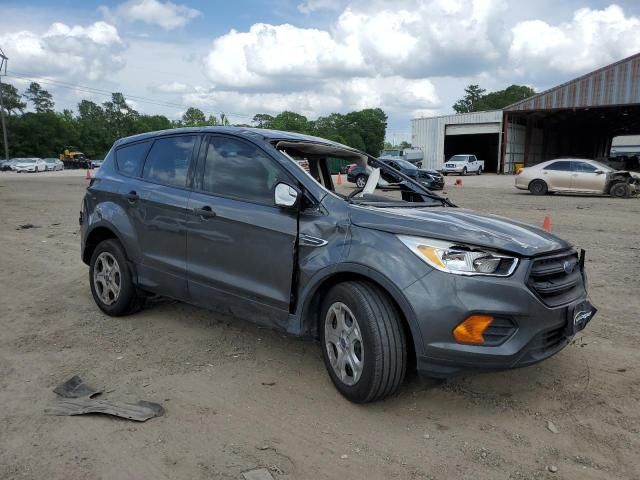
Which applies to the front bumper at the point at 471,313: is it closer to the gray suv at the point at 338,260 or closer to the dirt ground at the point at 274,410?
the gray suv at the point at 338,260

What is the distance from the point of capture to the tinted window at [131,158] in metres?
4.86

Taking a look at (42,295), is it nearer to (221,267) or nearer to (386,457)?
(221,267)

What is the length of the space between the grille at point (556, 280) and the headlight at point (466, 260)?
17 centimetres

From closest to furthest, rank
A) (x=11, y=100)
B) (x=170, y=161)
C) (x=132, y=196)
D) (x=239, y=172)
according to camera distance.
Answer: (x=239, y=172)
(x=170, y=161)
(x=132, y=196)
(x=11, y=100)

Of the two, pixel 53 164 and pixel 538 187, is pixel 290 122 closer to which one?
pixel 53 164

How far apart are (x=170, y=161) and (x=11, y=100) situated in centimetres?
9866

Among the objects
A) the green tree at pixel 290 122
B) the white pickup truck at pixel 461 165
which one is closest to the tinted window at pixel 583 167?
the white pickup truck at pixel 461 165

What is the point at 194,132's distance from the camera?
4.41 meters

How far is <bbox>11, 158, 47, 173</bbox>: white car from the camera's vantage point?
49156mm

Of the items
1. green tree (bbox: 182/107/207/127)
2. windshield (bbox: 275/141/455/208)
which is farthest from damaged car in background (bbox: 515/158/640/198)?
green tree (bbox: 182/107/207/127)

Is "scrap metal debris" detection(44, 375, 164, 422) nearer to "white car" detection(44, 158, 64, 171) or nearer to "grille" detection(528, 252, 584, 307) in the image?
"grille" detection(528, 252, 584, 307)

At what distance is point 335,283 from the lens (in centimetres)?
342

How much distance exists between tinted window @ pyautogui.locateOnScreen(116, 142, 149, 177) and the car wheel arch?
2.30 m

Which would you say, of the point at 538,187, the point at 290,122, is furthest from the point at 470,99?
the point at 538,187
